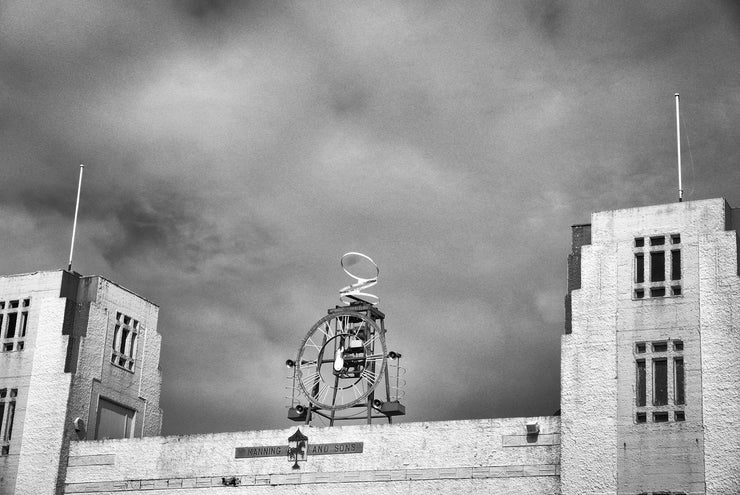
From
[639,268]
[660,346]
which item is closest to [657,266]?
[639,268]

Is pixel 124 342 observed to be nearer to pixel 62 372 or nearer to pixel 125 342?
pixel 125 342

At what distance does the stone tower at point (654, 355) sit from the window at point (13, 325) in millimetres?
29896

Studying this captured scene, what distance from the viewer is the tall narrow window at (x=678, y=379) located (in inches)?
2106

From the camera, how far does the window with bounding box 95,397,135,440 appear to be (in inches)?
2702

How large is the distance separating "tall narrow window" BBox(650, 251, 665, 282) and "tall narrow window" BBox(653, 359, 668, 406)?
3.74 metres

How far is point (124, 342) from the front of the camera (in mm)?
71250

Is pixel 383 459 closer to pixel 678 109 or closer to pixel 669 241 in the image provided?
pixel 669 241

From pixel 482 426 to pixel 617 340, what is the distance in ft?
24.3

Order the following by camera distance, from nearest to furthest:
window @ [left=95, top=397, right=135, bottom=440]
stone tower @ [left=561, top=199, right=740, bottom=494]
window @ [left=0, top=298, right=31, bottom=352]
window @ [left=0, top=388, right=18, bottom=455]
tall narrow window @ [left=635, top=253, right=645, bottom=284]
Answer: stone tower @ [left=561, top=199, right=740, bottom=494] → tall narrow window @ [left=635, top=253, right=645, bottom=284] → window @ [left=0, top=388, right=18, bottom=455] → window @ [left=95, top=397, right=135, bottom=440] → window @ [left=0, top=298, right=31, bottom=352]

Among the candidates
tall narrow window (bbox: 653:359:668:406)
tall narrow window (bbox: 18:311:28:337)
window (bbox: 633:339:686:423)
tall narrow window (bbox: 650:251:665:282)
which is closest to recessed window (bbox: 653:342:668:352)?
window (bbox: 633:339:686:423)

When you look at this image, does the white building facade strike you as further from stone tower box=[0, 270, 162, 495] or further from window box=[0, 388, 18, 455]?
window box=[0, 388, 18, 455]

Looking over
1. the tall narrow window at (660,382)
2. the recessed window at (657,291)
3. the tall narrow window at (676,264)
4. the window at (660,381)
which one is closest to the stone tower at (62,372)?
the window at (660,381)

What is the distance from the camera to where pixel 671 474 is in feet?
172

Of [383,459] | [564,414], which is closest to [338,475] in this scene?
[383,459]
